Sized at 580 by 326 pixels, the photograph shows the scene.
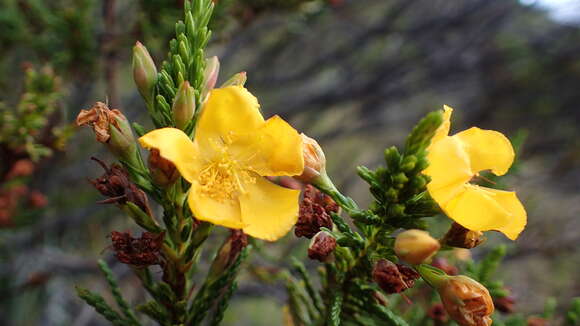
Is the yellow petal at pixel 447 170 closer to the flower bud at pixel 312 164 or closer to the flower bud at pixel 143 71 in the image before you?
the flower bud at pixel 312 164

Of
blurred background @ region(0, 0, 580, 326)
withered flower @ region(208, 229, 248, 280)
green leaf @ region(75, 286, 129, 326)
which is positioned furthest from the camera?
blurred background @ region(0, 0, 580, 326)

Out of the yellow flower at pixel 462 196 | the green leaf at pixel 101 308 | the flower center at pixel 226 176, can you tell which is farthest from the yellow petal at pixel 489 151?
the green leaf at pixel 101 308

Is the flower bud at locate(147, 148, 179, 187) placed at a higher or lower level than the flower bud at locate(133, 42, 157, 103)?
lower

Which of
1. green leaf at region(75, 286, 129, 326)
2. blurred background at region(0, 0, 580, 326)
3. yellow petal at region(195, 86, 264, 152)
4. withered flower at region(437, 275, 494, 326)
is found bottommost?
green leaf at region(75, 286, 129, 326)

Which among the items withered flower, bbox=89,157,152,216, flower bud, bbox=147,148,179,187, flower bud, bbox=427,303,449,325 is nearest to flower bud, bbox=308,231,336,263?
flower bud, bbox=147,148,179,187

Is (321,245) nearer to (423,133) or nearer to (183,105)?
(423,133)

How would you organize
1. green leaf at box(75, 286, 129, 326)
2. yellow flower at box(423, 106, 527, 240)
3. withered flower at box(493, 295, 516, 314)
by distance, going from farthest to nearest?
withered flower at box(493, 295, 516, 314), green leaf at box(75, 286, 129, 326), yellow flower at box(423, 106, 527, 240)

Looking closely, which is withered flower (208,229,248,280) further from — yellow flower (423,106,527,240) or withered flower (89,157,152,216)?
yellow flower (423,106,527,240)

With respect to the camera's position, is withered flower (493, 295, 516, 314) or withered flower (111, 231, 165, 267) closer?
withered flower (111, 231, 165, 267)
